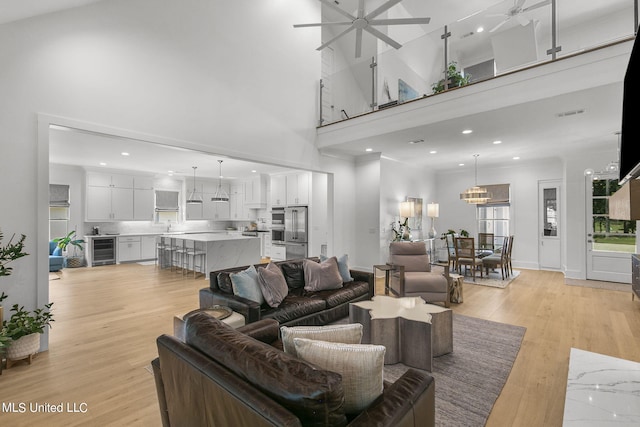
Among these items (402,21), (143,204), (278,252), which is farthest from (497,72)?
(143,204)

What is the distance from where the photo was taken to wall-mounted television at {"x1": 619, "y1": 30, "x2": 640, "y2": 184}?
1.40 metres

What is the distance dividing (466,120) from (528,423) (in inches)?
150

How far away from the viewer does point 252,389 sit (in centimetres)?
116

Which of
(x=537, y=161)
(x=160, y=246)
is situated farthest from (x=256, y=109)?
(x=537, y=161)

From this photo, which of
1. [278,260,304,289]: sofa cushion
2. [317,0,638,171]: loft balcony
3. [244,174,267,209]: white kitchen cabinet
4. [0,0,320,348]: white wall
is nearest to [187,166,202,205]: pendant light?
[244,174,267,209]: white kitchen cabinet

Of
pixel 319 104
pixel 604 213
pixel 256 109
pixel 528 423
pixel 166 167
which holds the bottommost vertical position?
pixel 528 423

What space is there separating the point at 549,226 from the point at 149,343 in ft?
29.5

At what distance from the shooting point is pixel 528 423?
2.01 meters

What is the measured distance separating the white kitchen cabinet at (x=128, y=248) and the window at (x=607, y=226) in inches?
464

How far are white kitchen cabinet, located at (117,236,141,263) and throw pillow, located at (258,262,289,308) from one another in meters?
7.17

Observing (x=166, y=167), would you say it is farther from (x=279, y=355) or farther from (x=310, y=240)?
(x=279, y=355)

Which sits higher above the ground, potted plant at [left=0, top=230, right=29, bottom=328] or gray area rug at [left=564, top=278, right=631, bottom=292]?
potted plant at [left=0, top=230, right=29, bottom=328]

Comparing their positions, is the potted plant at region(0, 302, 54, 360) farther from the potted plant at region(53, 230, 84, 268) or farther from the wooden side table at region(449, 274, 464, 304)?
the potted plant at region(53, 230, 84, 268)

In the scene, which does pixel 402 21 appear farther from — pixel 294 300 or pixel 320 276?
pixel 294 300
